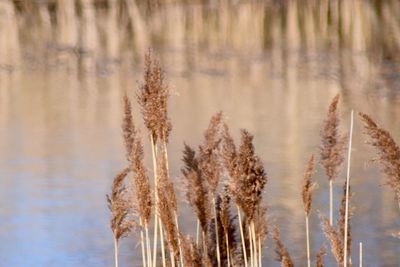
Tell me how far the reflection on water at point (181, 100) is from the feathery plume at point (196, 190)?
0.67m

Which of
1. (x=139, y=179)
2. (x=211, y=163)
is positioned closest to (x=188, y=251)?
(x=139, y=179)

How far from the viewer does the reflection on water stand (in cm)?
633

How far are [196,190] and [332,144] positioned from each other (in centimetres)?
43

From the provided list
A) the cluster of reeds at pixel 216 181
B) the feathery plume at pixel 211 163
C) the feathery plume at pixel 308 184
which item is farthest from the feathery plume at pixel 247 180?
the feathery plume at pixel 211 163

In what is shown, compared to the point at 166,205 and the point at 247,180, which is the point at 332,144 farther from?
the point at 166,205

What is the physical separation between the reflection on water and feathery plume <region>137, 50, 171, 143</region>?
778mm

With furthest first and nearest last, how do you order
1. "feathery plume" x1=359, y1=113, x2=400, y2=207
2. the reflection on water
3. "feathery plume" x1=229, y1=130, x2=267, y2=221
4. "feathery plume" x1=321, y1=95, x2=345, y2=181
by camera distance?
the reflection on water → "feathery plume" x1=321, y1=95, x2=345, y2=181 → "feathery plume" x1=229, y1=130, x2=267, y2=221 → "feathery plume" x1=359, y1=113, x2=400, y2=207

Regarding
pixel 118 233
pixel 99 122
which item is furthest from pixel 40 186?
pixel 118 233

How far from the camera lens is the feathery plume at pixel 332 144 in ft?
10.2

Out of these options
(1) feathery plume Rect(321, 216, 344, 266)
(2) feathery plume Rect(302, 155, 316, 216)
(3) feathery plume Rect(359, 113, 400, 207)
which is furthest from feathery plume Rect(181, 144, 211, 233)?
(3) feathery plume Rect(359, 113, 400, 207)

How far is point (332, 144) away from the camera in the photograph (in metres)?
3.14

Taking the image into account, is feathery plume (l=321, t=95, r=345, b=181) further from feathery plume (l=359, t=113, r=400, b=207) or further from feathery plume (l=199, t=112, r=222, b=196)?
feathery plume (l=359, t=113, r=400, b=207)

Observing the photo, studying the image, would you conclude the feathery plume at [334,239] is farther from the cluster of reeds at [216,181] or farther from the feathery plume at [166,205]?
the feathery plume at [166,205]

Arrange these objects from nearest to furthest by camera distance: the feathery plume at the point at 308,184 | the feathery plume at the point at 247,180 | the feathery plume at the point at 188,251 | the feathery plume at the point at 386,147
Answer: the feathery plume at the point at 386,147 → the feathery plume at the point at 188,251 → the feathery plume at the point at 247,180 → the feathery plume at the point at 308,184
